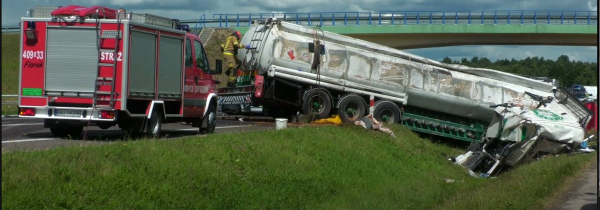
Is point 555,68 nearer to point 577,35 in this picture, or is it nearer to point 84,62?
point 577,35

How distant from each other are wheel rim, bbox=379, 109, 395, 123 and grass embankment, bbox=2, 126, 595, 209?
301 centimetres

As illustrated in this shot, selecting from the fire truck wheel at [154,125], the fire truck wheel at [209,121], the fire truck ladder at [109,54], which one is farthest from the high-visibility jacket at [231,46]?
the fire truck ladder at [109,54]

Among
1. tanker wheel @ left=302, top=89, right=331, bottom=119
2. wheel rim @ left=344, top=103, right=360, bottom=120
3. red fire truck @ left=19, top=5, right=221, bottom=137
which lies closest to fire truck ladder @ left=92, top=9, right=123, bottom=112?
red fire truck @ left=19, top=5, right=221, bottom=137

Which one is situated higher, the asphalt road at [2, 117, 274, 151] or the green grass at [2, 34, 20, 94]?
the green grass at [2, 34, 20, 94]

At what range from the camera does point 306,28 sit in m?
21.8

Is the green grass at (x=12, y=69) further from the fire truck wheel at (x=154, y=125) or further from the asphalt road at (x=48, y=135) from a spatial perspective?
the fire truck wheel at (x=154, y=125)

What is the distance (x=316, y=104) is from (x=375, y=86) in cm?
214

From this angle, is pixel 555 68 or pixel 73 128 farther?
pixel 555 68

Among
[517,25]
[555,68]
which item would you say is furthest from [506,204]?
[517,25]

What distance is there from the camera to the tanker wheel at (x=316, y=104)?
2128cm

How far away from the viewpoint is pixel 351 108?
22.1 metres

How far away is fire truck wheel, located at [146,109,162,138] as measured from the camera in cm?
1512

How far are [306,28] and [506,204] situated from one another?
466 inches

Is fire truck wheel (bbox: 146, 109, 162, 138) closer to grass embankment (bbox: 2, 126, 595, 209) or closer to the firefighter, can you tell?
grass embankment (bbox: 2, 126, 595, 209)
